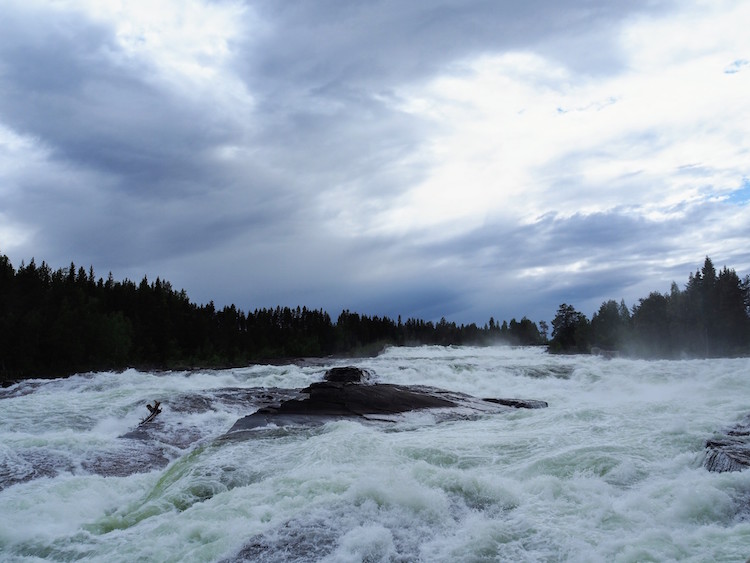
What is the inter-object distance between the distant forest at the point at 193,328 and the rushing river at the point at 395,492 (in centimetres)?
3941

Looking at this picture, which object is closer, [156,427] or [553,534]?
[553,534]

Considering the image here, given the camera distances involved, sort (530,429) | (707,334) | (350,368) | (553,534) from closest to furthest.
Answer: (553,534) < (530,429) < (350,368) < (707,334)

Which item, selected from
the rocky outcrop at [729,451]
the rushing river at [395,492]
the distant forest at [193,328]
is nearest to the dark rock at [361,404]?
the rushing river at [395,492]

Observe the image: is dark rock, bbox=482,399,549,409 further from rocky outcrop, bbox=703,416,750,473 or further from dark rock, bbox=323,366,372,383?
rocky outcrop, bbox=703,416,750,473

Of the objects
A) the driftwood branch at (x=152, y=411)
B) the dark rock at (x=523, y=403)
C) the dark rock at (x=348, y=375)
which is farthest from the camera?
the dark rock at (x=348, y=375)

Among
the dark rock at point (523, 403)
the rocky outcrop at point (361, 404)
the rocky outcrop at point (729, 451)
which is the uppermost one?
the rocky outcrop at point (729, 451)

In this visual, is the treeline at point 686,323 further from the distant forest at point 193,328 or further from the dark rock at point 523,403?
the dark rock at point 523,403

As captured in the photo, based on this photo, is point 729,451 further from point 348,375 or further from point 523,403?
point 348,375

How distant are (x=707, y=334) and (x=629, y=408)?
56992 millimetres

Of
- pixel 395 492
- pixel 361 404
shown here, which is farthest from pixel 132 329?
pixel 395 492

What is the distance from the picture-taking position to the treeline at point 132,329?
5128 centimetres

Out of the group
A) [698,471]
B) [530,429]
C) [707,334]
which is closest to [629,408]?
[530,429]

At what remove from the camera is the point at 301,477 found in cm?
865

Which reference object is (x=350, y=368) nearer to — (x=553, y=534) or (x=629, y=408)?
(x=629, y=408)
